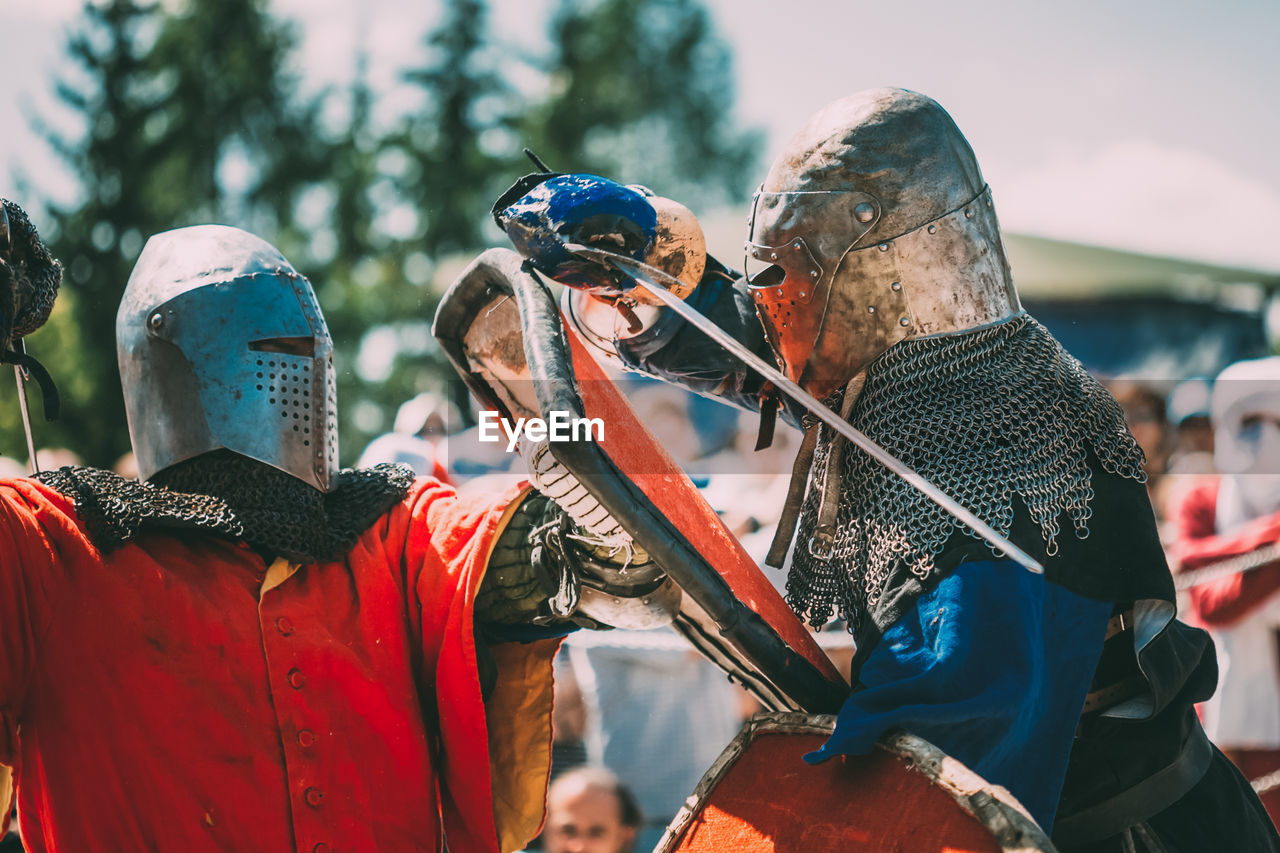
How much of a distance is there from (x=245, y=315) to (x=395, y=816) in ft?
3.79

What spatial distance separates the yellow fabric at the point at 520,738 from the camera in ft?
9.28

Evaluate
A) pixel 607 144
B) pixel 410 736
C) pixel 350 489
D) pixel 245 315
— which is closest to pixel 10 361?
pixel 245 315

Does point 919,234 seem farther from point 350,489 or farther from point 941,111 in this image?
point 350,489

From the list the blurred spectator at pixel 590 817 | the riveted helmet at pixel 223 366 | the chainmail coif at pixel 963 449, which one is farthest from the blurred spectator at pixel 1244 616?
the riveted helmet at pixel 223 366

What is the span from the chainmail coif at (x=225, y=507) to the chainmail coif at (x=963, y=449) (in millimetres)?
1073

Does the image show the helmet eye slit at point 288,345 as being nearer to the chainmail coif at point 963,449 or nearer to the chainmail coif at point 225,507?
the chainmail coif at point 225,507

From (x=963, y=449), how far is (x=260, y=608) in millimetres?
1490

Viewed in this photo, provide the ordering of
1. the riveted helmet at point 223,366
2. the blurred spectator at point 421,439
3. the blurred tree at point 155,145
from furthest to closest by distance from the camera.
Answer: the blurred tree at point 155,145 < the blurred spectator at point 421,439 < the riveted helmet at point 223,366

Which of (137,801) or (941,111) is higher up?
(941,111)

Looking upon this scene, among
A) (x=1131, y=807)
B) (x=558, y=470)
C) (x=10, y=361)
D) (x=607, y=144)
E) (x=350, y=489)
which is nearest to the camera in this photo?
(x=558, y=470)

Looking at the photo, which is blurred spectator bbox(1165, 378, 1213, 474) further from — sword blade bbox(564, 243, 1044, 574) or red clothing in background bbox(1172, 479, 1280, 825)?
sword blade bbox(564, 243, 1044, 574)

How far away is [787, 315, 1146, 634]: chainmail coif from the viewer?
2396 mm

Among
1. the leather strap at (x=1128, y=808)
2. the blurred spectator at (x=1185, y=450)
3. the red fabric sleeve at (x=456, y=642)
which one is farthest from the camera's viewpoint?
the blurred spectator at (x=1185, y=450)

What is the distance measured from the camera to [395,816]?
8.48 feet
